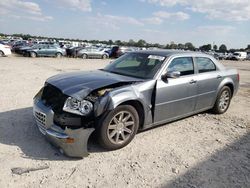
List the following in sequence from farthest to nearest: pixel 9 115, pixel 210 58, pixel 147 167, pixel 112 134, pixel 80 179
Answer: pixel 210 58 < pixel 9 115 < pixel 112 134 < pixel 147 167 < pixel 80 179

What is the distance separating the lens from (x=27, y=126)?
4.84 meters

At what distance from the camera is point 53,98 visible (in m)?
4.05

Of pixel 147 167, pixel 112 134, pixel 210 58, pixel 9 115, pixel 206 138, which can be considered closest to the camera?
pixel 147 167

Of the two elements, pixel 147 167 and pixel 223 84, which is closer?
pixel 147 167

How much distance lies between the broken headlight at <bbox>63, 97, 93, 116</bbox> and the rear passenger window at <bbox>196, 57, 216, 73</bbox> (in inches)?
111

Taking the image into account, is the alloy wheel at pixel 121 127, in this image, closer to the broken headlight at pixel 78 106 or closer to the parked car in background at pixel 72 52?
the broken headlight at pixel 78 106

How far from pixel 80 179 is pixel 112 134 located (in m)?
0.94

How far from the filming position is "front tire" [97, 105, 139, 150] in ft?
12.5

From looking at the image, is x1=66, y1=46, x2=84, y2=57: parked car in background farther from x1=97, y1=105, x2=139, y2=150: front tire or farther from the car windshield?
x1=97, y1=105, x2=139, y2=150: front tire

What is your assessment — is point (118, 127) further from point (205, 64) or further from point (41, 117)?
point (205, 64)

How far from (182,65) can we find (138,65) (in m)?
0.90

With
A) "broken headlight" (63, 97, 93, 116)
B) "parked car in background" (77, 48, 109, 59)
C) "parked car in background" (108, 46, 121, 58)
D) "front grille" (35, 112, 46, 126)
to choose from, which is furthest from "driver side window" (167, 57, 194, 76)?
"parked car in background" (108, 46, 121, 58)

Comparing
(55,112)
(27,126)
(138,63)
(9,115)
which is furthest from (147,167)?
(9,115)

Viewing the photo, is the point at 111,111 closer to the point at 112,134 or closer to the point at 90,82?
the point at 112,134
